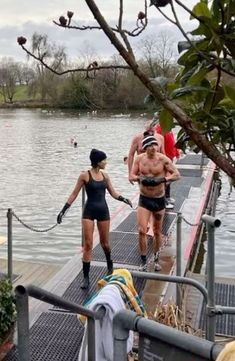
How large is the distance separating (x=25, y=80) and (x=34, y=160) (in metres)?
53.3

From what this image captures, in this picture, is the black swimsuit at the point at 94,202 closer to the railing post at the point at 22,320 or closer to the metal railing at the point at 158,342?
the railing post at the point at 22,320

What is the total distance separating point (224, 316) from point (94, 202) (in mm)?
2018

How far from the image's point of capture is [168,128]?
1.70m

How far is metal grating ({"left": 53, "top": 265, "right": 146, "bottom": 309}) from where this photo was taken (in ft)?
20.8

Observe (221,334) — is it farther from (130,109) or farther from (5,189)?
(130,109)

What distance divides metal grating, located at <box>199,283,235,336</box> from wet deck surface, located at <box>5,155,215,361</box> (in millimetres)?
571

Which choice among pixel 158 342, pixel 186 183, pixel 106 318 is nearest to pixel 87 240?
pixel 106 318

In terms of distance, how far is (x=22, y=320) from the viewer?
2.90m

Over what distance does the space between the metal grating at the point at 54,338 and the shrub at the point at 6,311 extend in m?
0.28

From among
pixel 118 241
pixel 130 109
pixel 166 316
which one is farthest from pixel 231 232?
pixel 130 109

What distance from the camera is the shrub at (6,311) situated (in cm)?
475

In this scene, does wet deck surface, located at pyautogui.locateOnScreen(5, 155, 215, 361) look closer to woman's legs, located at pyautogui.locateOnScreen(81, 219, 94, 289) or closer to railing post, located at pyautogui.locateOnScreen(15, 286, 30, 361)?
woman's legs, located at pyautogui.locateOnScreen(81, 219, 94, 289)

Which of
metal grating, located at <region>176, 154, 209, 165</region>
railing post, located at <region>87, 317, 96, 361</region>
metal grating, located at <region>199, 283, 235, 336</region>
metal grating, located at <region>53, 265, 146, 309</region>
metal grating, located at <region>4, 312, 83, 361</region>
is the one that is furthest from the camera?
metal grating, located at <region>176, 154, 209, 165</region>

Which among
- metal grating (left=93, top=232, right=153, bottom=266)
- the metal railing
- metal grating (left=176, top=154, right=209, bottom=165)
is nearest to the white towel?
the metal railing
